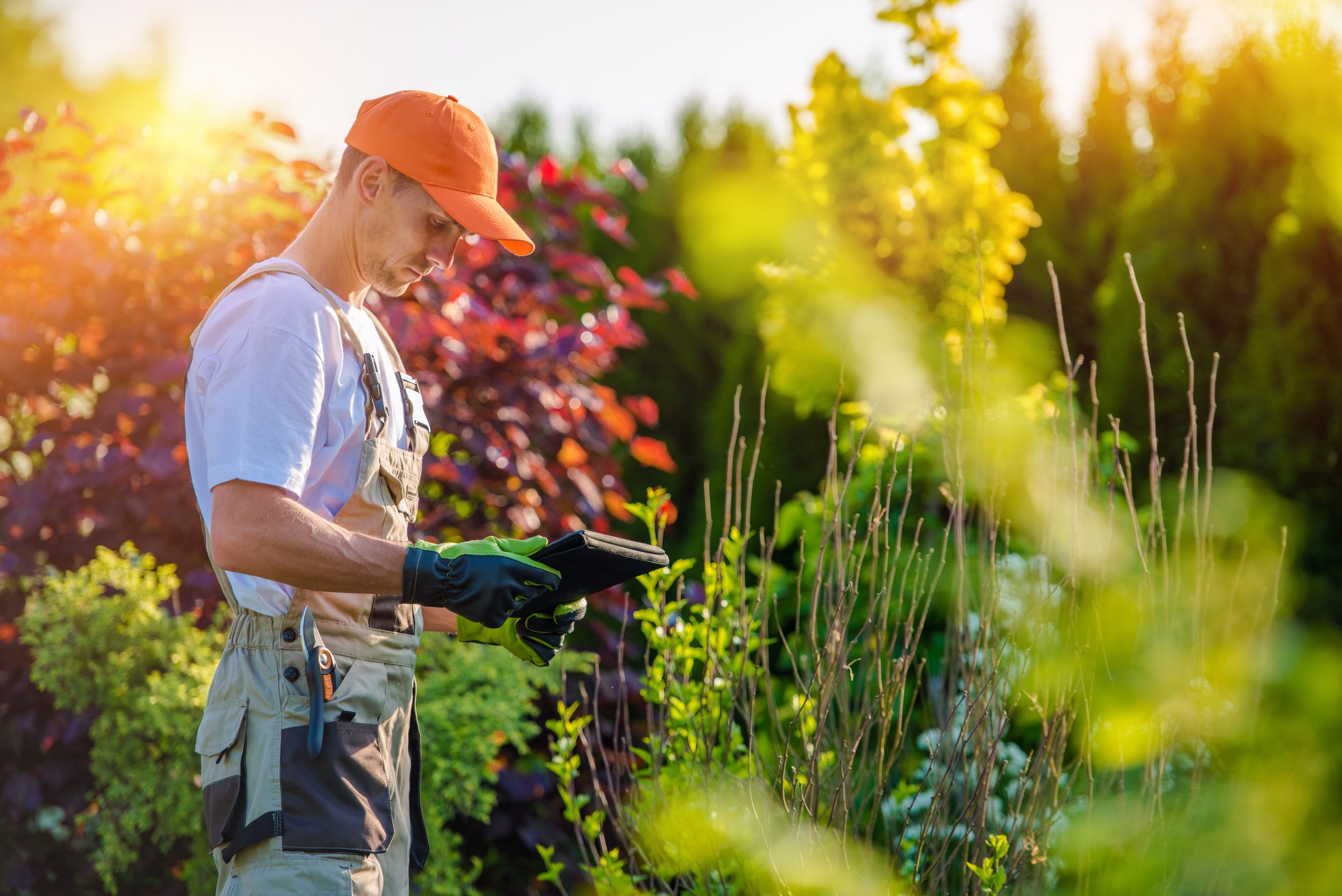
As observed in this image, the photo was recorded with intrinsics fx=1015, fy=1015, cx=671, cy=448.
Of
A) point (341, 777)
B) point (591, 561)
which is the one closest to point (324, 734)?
point (341, 777)

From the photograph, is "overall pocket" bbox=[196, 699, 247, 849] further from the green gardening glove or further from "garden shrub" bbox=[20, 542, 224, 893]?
"garden shrub" bbox=[20, 542, 224, 893]

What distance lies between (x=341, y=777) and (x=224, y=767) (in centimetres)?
17

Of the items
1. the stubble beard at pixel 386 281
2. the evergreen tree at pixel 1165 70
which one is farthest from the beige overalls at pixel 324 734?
the evergreen tree at pixel 1165 70

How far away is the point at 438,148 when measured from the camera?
5.23 feet

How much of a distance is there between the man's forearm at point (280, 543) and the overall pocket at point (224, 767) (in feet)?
0.80

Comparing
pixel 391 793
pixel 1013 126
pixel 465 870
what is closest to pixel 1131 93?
pixel 1013 126

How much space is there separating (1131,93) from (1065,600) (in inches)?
264

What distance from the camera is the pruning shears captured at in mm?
1396

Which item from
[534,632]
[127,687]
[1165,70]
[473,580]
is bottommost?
[127,687]

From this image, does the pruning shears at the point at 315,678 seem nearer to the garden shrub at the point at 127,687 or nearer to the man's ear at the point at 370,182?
the man's ear at the point at 370,182

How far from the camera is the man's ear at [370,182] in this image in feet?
5.24

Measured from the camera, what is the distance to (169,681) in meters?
2.47

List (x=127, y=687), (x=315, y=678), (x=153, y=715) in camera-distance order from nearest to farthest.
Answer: (x=315, y=678) < (x=153, y=715) < (x=127, y=687)

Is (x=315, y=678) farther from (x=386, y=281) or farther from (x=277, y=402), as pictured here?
(x=386, y=281)
